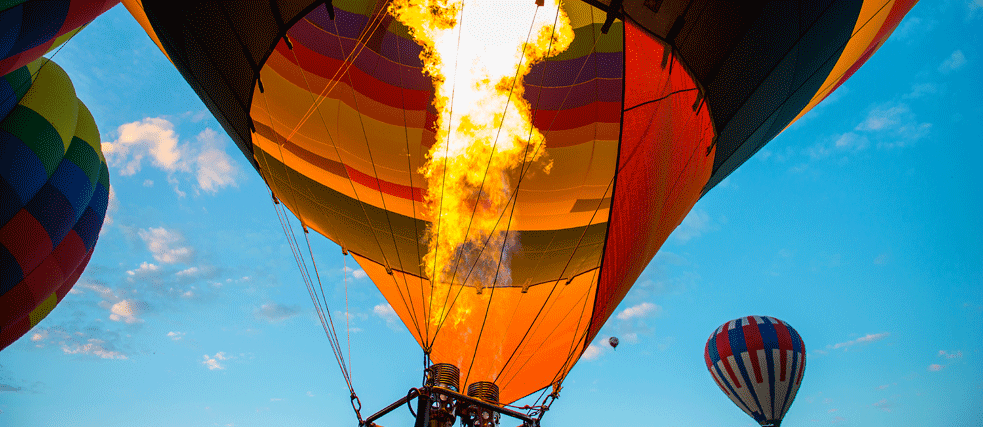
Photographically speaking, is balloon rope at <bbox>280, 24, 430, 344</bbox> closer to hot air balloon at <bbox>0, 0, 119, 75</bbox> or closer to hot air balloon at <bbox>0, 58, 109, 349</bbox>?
hot air balloon at <bbox>0, 0, 119, 75</bbox>

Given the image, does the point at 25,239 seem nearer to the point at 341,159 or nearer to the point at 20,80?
the point at 20,80

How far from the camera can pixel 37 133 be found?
229 inches

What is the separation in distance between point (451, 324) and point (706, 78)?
3139mm

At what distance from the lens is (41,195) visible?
594 cm

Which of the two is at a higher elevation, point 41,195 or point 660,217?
point 41,195

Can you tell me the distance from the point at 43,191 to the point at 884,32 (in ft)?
29.2

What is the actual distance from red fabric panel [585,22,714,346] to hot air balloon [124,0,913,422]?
0.06ft

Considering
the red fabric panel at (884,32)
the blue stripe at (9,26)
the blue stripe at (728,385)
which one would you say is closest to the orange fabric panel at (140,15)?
the blue stripe at (9,26)

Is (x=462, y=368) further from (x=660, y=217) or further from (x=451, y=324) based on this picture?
(x=660, y=217)

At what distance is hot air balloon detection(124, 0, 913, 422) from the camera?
12.9 ft

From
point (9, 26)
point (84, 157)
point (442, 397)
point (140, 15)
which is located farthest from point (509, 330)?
point (84, 157)

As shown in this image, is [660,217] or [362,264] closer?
[660,217]

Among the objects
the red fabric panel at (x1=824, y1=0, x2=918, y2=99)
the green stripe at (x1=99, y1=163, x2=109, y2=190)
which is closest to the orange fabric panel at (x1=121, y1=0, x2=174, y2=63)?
the green stripe at (x1=99, y1=163, x2=109, y2=190)

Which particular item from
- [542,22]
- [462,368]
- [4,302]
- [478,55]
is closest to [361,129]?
[478,55]
